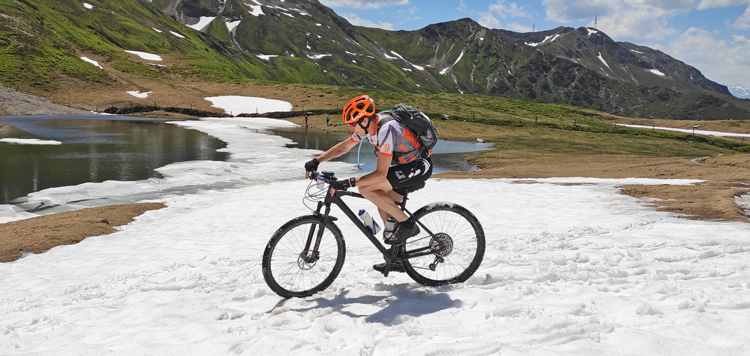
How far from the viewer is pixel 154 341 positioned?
505 cm

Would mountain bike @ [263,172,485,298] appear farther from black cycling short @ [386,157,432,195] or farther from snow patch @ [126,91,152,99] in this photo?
snow patch @ [126,91,152,99]

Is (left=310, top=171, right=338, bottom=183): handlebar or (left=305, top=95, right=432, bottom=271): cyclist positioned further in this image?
(left=310, top=171, right=338, bottom=183): handlebar

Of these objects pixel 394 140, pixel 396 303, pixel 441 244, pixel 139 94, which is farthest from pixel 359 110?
pixel 139 94

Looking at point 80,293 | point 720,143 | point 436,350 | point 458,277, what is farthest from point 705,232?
point 720,143

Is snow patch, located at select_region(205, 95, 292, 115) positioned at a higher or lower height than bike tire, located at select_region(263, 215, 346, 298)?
higher

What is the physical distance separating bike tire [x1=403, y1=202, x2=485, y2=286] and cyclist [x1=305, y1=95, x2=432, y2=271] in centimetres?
27

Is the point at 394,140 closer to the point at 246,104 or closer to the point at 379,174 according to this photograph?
the point at 379,174

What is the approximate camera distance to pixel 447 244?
6406 millimetres

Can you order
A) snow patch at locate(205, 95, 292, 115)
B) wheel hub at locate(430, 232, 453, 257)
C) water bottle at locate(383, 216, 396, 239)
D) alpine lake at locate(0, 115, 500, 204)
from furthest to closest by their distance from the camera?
snow patch at locate(205, 95, 292, 115) → alpine lake at locate(0, 115, 500, 204) → wheel hub at locate(430, 232, 453, 257) → water bottle at locate(383, 216, 396, 239)

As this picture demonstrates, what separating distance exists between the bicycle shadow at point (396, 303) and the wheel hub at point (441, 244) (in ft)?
2.06

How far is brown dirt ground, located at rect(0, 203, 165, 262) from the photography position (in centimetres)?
965

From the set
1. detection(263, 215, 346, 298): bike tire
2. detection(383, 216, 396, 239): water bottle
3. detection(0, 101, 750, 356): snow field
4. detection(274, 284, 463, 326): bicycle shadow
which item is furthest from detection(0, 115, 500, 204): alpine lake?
detection(274, 284, 463, 326): bicycle shadow

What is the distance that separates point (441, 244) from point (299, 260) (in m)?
2.09

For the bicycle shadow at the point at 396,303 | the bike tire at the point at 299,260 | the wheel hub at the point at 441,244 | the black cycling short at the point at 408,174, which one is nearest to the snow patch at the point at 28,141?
the bike tire at the point at 299,260
